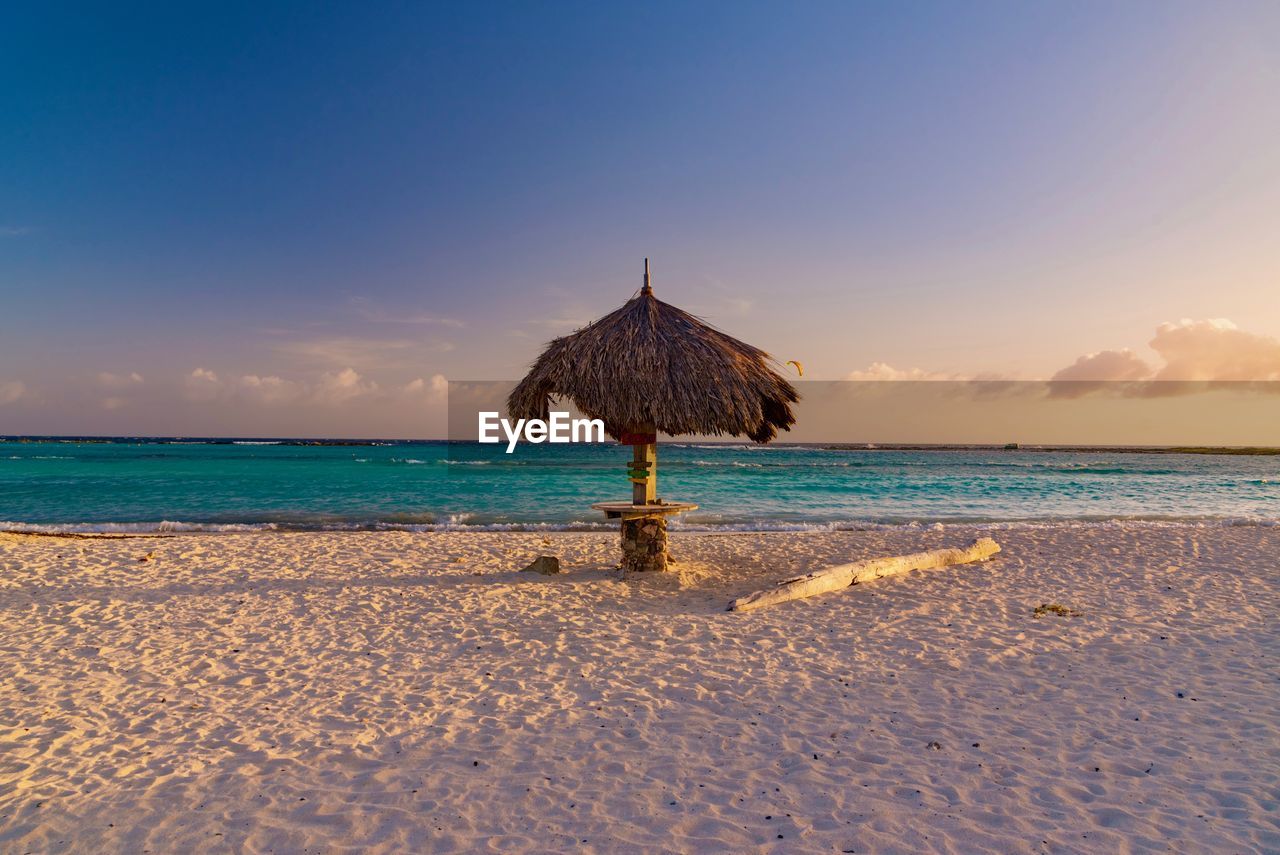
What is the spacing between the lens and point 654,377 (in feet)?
29.7

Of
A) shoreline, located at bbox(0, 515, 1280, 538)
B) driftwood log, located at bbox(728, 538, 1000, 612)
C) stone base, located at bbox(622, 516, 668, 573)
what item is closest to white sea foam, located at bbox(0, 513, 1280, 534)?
shoreline, located at bbox(0, 515, 1280, 538)

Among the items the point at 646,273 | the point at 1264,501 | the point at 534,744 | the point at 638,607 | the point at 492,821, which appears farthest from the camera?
the point at 1264,501

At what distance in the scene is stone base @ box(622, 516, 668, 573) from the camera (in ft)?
31.8

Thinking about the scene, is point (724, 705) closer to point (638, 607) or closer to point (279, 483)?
point (638, 607)

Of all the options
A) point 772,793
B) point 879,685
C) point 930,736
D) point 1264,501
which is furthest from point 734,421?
point 1264,501

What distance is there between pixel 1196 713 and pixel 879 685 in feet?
7.02

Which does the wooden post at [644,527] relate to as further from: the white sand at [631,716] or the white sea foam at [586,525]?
the white sea foam at [586,525]

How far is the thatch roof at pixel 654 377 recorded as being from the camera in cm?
905

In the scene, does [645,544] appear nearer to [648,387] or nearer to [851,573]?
[648,387]

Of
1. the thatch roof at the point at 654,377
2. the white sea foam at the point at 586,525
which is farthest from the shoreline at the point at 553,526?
the thatch roof at the point at 654,377

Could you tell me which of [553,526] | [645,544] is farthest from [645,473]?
[553,526]

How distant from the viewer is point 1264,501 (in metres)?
23.4

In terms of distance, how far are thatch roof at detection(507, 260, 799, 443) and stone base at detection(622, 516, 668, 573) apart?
137 cm

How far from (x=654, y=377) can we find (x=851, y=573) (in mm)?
3770
